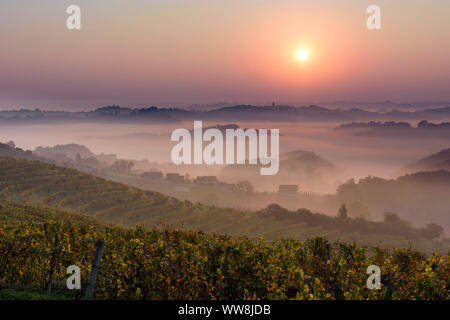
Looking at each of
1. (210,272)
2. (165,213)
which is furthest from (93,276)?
(165,213)

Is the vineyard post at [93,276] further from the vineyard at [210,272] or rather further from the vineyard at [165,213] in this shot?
the vineyard at [165,213]

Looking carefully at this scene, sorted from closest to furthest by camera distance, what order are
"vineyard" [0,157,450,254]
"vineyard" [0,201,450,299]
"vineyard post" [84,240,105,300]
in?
"vineyard post" [84,240,105,300]
"vineyard" [0,201,450,299]
"vineyard" [0,157,450,254]

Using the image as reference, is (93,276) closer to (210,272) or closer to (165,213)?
(210,272)

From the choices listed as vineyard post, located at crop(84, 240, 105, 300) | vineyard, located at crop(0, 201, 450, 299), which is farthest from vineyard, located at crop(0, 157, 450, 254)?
vineyard post, located at crop(84, 240, 105, 300)

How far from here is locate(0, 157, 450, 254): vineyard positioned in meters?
80.9

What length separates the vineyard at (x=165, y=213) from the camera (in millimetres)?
80856

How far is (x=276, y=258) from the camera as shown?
1394 centimetres

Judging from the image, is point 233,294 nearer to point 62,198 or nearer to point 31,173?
point 62,198

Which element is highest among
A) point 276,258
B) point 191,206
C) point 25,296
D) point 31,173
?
point 31,173

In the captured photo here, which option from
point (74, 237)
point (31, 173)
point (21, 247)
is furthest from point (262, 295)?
point (31, 173)

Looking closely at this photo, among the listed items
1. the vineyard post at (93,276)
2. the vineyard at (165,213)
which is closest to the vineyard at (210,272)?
the vineyard post at (93,276)

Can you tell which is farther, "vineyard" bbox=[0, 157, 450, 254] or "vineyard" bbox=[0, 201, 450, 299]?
"vineyard" bbox=[0, 157, 450, 254]

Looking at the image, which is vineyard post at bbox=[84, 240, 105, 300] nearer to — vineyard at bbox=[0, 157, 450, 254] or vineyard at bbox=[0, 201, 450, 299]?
vineyard at bbox=[0, 201, 450, 299]
